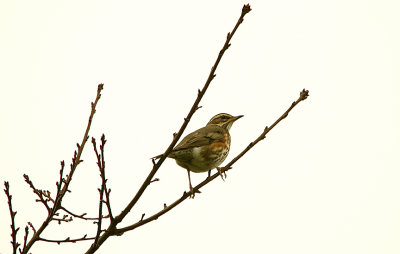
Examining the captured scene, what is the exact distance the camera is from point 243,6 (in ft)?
13.0

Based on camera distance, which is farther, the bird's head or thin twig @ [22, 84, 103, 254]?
the bird's head

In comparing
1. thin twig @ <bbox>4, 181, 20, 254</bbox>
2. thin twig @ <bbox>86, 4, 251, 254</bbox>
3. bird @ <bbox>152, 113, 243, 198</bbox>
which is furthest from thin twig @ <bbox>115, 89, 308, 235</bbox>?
bird @ <bbox>152, 113, 243, 198</bbox>

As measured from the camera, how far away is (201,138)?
26.4ft

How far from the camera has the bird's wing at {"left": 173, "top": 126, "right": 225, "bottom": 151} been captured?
7723 millimetres

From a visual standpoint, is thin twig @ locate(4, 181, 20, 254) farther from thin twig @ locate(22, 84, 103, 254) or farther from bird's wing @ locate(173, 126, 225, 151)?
bird's wing @ locate(173, 126, 225, 151)

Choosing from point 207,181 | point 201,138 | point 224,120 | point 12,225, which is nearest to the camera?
point 12,225

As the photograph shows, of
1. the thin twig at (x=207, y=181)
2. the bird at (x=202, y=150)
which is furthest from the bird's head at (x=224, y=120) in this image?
the thin twig at (x=207, y=181)

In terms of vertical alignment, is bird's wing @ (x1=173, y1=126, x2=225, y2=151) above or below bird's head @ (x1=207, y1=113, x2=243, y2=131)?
below

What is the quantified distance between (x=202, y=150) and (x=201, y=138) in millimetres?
380

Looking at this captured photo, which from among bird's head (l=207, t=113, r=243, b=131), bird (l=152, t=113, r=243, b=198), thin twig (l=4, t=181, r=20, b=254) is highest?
bird's head (l=207, t=113, r=243, b=131)

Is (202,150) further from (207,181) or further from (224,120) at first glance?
(207,181)

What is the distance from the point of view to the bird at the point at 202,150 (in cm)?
764

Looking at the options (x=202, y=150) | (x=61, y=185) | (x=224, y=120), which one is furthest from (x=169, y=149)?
(x=224, y=120)

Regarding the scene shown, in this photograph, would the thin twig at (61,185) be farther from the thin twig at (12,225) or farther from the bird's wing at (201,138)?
the bird's wing at (201,138)
